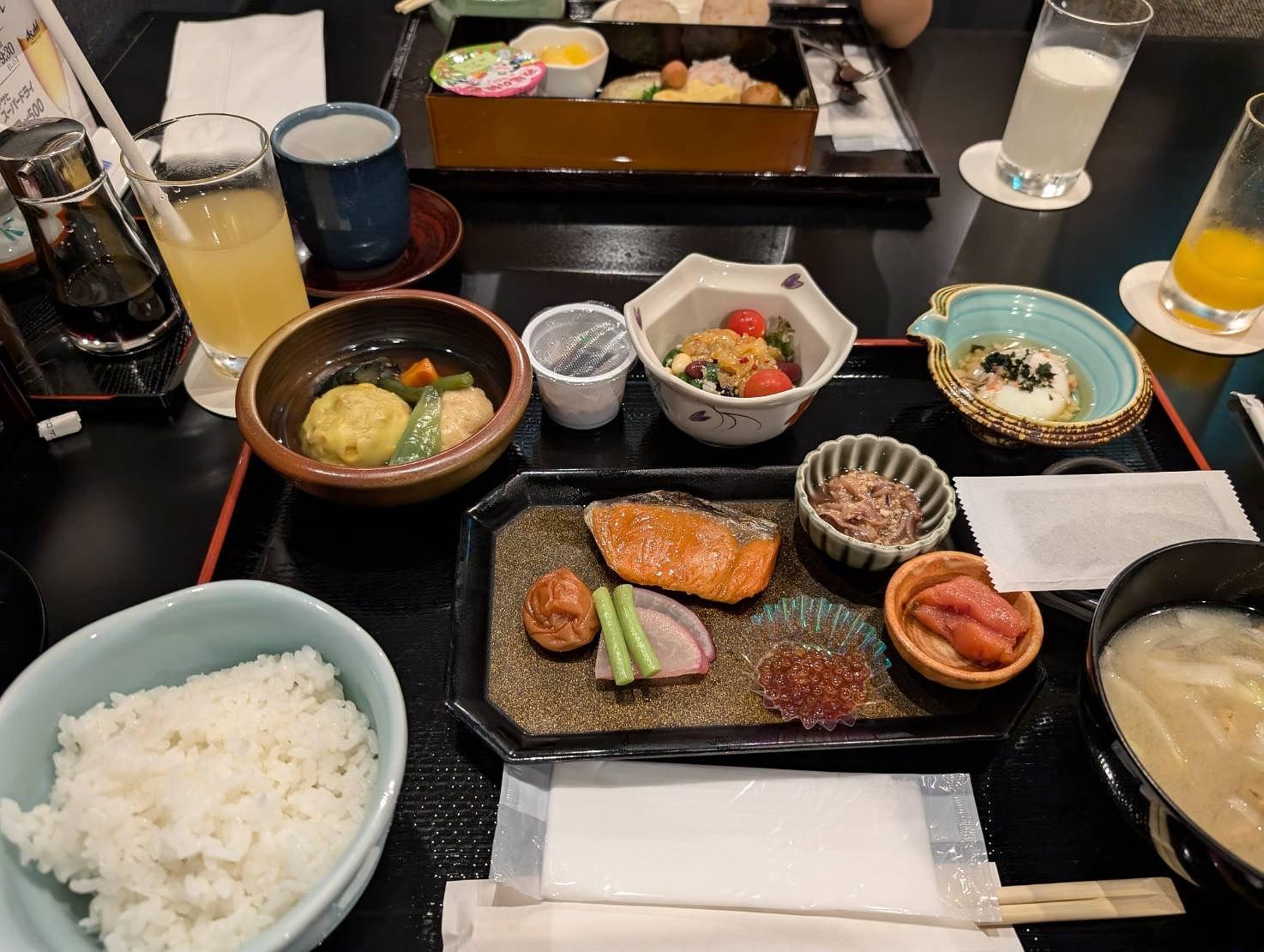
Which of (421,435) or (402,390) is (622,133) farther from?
(421,435)

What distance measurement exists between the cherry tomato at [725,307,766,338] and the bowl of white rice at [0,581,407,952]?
3.44 ft

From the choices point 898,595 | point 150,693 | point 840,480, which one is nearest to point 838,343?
point 840,480

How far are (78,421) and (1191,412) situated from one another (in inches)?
94.1

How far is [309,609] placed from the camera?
115 cm

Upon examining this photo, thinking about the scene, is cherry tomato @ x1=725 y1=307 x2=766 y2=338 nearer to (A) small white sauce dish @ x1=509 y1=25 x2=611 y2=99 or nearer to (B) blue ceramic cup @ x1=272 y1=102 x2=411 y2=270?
(B) blue ceramic cup @ x1=272 y1=102 x2=411 y2=270

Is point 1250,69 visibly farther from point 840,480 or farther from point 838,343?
point 840,480

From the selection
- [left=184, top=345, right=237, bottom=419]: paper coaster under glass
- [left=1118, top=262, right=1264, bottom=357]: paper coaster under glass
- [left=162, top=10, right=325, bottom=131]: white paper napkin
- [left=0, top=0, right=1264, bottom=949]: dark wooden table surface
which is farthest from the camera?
[left=162, top=10, right=325, bottom=131]: white paper napkin

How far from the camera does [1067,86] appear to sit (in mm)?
2211

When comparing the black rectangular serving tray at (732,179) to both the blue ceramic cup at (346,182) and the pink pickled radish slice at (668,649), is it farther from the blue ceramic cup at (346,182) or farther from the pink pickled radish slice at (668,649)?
the pink pickled radish slice at (668,649)

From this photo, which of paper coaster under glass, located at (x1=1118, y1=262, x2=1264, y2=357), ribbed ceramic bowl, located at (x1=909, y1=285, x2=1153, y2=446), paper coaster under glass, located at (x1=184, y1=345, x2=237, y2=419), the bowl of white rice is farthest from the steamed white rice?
paper coaster under glass, located at (x1=1118, y1=262, x2=1264, y2=357)

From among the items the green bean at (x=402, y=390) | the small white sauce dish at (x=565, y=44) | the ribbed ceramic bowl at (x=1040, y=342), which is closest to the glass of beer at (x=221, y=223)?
the green bean at (x=402, y=390)

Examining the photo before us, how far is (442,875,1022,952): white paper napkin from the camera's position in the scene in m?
1.10

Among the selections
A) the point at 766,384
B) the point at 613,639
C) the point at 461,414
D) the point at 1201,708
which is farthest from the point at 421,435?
the point at 1201,708

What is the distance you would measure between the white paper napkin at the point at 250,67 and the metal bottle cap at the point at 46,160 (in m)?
0.89
